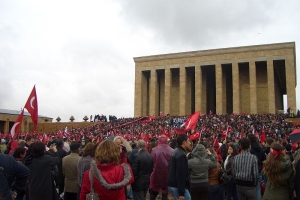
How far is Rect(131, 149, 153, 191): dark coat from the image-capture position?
20.8 feet

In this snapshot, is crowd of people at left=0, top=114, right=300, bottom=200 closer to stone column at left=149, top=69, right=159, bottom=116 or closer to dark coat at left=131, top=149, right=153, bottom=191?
dark coat at left=131, top=149, right=153, bottom=191

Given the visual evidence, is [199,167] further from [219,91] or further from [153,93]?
[153,93]

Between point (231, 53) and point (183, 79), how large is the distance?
7.31 meters

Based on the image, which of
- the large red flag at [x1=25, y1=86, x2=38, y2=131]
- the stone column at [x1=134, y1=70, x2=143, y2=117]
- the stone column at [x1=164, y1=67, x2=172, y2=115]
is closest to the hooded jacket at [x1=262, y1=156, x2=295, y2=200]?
the large red flag at [x1=25, y1=86, x2=38, y2=131]

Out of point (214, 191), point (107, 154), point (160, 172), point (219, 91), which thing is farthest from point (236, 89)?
point (107, 154)

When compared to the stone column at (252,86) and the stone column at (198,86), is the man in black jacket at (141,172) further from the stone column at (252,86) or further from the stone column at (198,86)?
the stone column at (198,86)

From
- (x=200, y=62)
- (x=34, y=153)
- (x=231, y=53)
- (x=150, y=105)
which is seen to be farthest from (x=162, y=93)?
(x=34, y=153)

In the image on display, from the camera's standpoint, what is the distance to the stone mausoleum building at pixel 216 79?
39781 mm

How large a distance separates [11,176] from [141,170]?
2.59m

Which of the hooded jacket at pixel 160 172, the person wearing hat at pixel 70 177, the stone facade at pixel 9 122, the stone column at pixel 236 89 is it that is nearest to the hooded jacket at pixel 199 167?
the hooded jacket at pixel 160 172

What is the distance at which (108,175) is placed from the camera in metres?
3.66

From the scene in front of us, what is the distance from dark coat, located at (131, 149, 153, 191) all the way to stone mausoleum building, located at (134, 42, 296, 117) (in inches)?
1413

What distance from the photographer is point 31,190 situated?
16.7 ft

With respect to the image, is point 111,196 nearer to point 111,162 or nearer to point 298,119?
point 111,162
